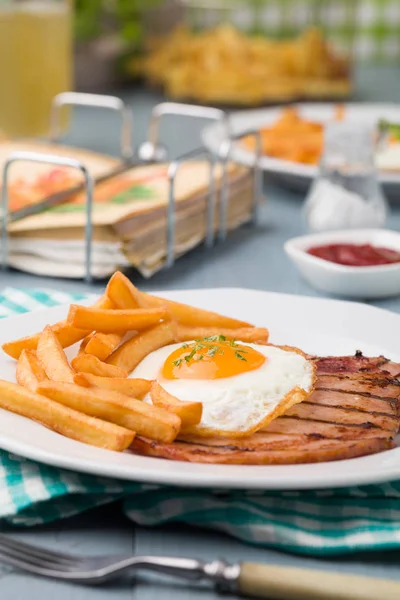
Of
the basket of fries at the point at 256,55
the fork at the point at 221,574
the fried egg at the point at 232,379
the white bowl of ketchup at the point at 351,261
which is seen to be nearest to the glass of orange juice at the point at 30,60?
the basket of fries at the point at 256,55

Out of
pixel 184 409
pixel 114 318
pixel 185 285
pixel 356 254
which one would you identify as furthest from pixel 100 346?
pixel 356 254

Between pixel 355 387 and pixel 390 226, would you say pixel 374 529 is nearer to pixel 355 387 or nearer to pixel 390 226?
pixel 355 387

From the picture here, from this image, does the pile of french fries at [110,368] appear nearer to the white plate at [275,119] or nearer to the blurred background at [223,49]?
the white plate at [275,119]

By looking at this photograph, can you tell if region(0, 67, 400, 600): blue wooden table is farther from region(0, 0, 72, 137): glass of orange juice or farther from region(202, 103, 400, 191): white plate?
region(0, 0, 72, 137): glass of orange juice

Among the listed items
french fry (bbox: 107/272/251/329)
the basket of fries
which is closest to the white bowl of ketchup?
french fry (bbox: 107/272/251/329)

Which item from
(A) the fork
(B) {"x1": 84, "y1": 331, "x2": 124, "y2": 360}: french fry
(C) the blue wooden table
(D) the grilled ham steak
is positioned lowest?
(C) the blue wooden table

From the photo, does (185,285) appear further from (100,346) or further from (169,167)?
(100,346)
